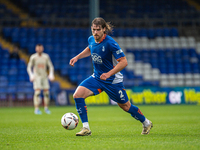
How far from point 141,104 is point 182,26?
960 centimetres

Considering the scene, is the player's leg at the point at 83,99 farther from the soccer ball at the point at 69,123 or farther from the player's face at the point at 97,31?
the player's face at the point at 97,31

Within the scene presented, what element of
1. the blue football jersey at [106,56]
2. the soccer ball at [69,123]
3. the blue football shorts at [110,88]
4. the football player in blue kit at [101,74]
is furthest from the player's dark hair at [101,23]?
the soccer ball at [69,123]

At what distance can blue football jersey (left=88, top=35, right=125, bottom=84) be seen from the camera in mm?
5652

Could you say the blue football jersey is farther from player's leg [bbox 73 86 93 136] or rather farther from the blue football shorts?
player's leg [bbox 73 86 93 136]

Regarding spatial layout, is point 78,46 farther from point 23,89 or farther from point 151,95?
point 151,95

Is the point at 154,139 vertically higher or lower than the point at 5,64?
lower

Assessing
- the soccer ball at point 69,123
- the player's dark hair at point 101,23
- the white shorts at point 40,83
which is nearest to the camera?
the player's dark hair at point 101,23

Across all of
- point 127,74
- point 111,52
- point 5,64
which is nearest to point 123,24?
point 127,74

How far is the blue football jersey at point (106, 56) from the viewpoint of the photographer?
5652 mm

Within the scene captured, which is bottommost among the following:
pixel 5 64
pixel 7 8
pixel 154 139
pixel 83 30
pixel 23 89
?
pixel 154 139

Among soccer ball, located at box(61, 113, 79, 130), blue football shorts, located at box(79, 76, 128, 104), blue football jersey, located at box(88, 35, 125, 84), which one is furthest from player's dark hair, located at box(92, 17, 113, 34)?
soccer ball, located at box(61, 113, 79, 130)

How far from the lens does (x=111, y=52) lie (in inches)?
227

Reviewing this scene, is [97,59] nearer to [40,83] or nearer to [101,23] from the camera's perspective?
[101,23]

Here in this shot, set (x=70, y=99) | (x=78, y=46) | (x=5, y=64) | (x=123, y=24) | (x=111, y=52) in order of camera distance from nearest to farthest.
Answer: (x=111, y=52) → (x=70, y=99) → (x=5, y=64) → (x=78, y=46) → (x=123, y=24)
